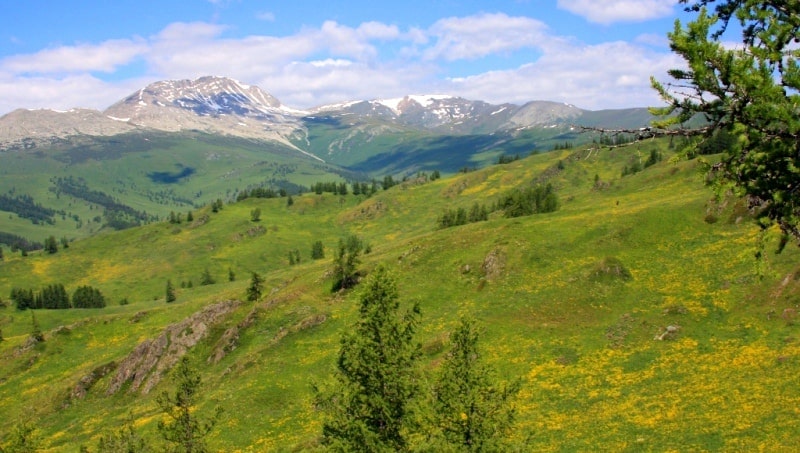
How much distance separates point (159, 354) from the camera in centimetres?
8175

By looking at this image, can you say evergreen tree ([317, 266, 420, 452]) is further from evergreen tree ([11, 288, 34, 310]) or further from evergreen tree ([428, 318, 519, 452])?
evergreen tree ([11, 288, 34, 310])

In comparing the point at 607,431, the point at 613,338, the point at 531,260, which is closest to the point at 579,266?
the point at 531,260

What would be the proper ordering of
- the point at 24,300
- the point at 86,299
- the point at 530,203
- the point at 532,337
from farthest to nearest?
1. the point at 86,299
2. the point at 24,300
3. the point at 530,203
4. the point at 532,337

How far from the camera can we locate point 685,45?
36.3ft

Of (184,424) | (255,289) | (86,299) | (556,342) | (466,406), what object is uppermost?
(466,406)

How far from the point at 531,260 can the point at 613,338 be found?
22.2 metres

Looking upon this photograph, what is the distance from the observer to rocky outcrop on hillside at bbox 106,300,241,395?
7981 cm

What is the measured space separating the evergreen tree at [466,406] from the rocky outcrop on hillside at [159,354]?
62.0m

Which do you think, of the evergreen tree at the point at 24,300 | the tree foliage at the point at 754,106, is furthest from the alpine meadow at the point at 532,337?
the evergreen tree at the point at 24,300

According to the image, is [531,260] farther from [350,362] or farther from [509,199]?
[350,362]

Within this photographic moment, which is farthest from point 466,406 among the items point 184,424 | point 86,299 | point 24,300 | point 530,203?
point 86,299

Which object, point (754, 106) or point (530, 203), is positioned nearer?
point (754, 106)

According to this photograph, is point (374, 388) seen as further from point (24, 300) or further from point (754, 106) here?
point (24, 300)

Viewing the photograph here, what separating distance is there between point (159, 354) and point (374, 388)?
66251 mm
